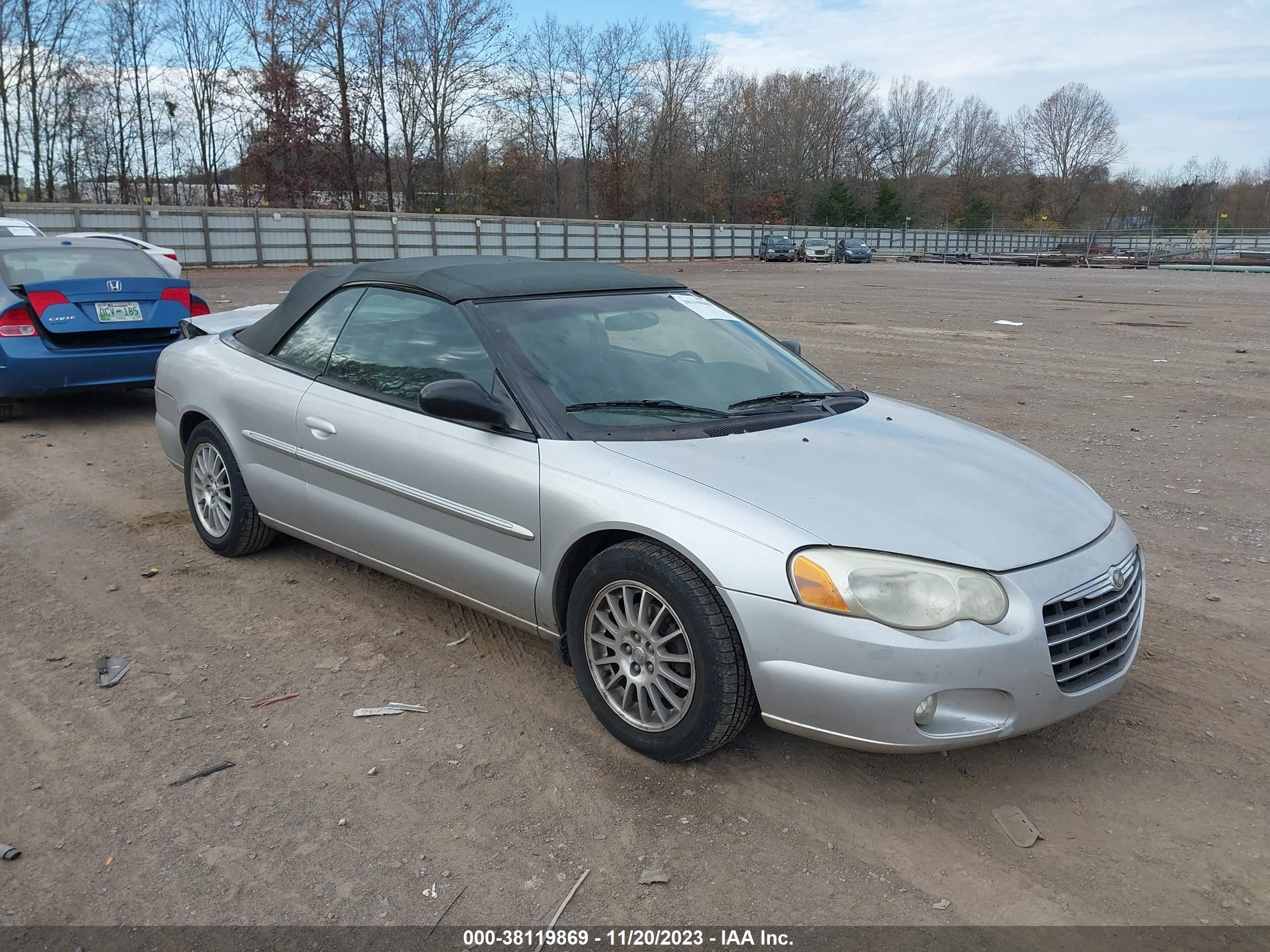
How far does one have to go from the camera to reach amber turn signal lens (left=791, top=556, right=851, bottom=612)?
8.98 feet

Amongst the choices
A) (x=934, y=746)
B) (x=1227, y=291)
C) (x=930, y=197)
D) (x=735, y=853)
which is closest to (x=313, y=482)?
(x=735, y=853)

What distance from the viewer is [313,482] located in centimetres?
427

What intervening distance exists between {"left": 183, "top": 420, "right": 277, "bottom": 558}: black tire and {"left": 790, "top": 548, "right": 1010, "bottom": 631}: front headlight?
302 cm

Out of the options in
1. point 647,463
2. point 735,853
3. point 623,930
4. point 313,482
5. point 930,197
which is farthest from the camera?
point 930,197

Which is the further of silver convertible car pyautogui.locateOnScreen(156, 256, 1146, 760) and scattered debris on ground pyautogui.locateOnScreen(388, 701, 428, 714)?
scattered debris on ground pyautogui.locateOnScreen(388, 701, 428, 714)

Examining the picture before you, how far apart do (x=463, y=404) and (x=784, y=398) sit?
1295 millimetres

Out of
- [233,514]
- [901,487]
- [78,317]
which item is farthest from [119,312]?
[901,487]

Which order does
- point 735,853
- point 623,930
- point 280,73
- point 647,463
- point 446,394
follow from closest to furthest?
1. point 623,930
2. point 735,853
3. point 647,463
4. point 446,394
5. point 280,73

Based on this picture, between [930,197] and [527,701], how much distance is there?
9627 centimetres

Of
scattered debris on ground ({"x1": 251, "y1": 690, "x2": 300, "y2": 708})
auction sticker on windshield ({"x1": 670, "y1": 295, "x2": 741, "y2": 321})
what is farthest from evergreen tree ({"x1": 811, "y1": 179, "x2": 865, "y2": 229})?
scattered debris on ground ({"x1": 251, "y1": 690, "x2": 300, "y2": 708})

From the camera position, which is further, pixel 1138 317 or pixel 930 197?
pixel 930 197

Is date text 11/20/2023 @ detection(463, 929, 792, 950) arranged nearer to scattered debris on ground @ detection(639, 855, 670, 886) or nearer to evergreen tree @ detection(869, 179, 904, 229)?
scattered debris on ground @ detection(639, 855, 670, 886)

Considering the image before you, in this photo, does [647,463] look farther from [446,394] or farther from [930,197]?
[930,197]

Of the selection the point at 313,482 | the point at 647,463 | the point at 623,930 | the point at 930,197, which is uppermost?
the point at 930,197
